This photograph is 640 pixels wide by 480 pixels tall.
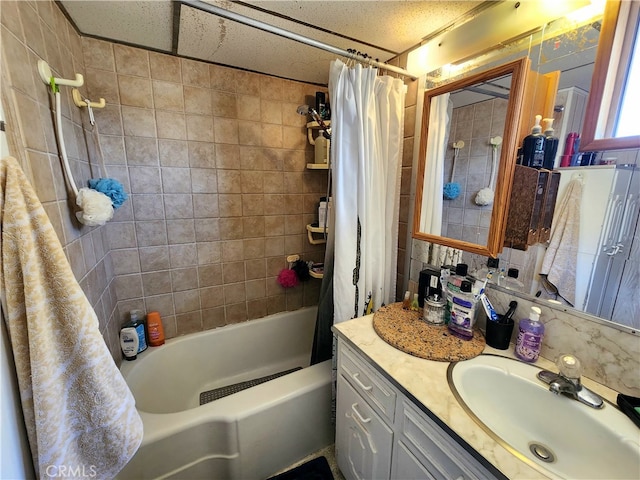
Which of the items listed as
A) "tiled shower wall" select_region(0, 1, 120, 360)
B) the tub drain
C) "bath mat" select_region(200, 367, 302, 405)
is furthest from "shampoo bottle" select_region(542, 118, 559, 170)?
"bath mat" select_region(200, 367, 302, 405)

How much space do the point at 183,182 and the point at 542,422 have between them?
6.13 feet

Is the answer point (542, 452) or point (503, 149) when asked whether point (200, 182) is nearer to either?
point (503, 149)

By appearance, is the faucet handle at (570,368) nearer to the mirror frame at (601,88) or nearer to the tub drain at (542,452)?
the tub drain at (542,452)

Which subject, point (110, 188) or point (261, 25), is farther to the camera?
point (110, 188)

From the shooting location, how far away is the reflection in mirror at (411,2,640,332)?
27.1 inches

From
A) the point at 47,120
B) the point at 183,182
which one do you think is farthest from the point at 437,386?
the point at 183,182

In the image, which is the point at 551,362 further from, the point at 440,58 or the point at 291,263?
the point at 291,263

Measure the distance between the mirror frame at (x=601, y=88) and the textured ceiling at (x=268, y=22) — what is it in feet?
1.59

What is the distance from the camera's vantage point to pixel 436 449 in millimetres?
698

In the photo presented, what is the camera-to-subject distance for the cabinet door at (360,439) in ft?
2.96

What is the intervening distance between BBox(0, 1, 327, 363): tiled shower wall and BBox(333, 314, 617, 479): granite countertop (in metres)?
0.97

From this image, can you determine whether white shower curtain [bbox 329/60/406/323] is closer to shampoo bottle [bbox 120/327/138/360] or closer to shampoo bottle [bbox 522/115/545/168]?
shampoo bottle [bbox 522/115/545/168]

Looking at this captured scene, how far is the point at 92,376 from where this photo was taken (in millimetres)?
640

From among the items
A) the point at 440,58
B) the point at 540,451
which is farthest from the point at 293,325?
the point at 440,58
